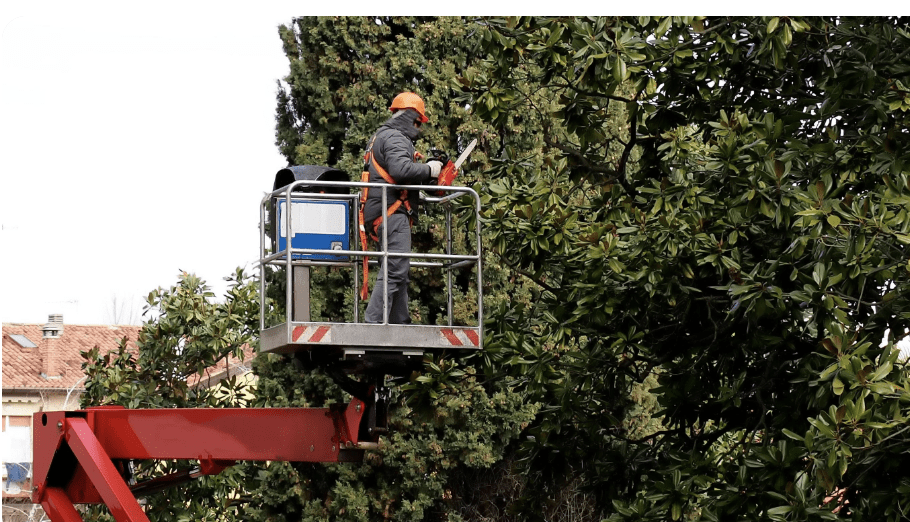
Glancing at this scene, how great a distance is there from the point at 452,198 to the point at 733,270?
7.36ft

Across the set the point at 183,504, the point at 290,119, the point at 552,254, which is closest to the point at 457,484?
the point at 183,504

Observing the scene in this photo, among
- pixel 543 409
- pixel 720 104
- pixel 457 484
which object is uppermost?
pixel 720 104

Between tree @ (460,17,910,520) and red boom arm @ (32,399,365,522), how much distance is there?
155 centimetres

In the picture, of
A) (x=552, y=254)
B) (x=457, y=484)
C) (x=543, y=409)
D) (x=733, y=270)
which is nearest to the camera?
(x=733, y=270)

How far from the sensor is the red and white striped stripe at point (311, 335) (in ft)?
24.5

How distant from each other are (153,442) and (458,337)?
2.77 meters

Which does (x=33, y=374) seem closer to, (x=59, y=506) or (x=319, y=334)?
(x=59, y=506)

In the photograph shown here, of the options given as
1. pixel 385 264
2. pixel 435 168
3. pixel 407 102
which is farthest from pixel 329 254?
pixel 407 102

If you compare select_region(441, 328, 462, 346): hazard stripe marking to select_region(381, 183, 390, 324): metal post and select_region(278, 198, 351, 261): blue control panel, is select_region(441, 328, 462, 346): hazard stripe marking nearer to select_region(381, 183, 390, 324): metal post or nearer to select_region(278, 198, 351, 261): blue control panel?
select_region(381, 183, 390, 324): metal post

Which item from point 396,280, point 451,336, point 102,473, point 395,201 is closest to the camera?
point 451,336

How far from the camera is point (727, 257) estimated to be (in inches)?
304

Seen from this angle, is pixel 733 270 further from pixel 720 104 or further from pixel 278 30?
pixel 278 30

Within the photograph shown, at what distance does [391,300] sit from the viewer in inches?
317

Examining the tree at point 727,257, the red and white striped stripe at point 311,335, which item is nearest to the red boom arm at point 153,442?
the red and white striped stripe at point 311,335
